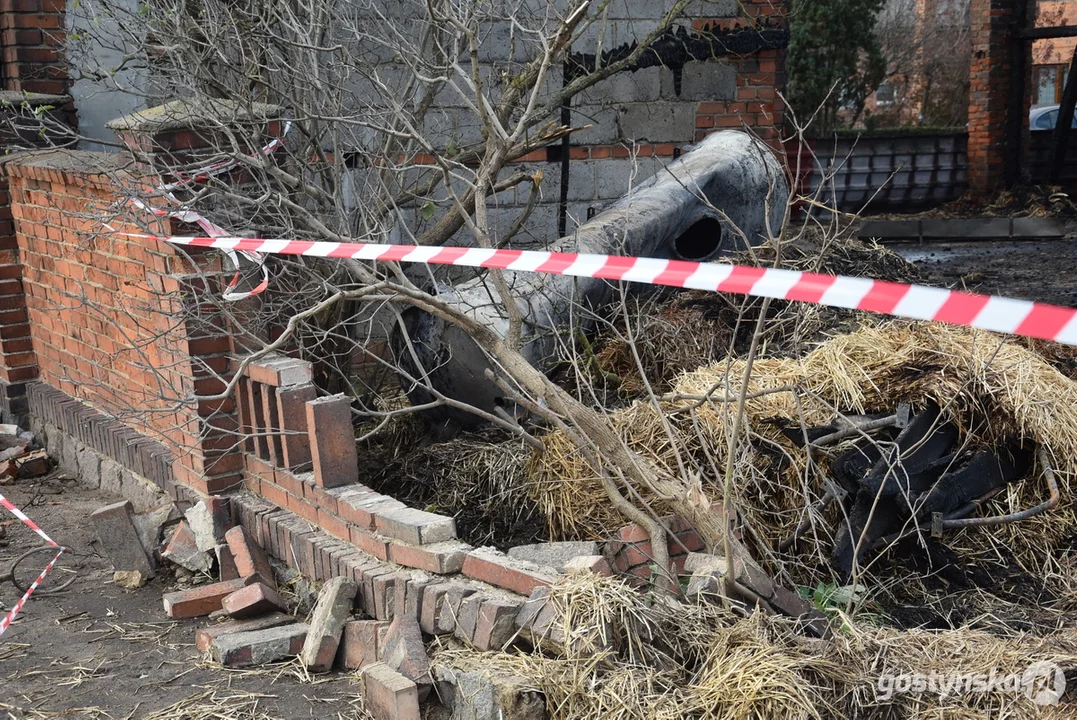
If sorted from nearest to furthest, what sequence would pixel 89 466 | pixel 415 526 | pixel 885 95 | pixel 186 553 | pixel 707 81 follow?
pixel 415 526, pixel 186 553, pixel 89 466, pixel 707 81, pixel 885 95

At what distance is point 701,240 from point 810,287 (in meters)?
4.56

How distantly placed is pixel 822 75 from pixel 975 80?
3.18 meters

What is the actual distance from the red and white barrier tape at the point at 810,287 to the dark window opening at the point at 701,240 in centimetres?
356

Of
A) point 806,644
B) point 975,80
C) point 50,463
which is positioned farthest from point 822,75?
point 806,644

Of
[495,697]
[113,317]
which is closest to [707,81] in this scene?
[113,317]

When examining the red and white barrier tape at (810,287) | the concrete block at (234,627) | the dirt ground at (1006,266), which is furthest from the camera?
the dirt ground at (1006,266)

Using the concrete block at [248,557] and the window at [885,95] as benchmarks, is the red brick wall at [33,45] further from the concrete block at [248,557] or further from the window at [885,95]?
the window at [885,95]

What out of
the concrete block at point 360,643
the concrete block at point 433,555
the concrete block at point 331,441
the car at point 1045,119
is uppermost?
the car at point 1045,119

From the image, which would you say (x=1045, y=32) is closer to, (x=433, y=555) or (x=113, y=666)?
(x=433, y=555)

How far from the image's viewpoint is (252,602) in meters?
3.76

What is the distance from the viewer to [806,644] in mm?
2938

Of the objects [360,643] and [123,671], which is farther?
[123,671]

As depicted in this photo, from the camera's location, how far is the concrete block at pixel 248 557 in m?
4.10

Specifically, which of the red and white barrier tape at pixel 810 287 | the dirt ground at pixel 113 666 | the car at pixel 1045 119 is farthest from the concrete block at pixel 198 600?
the car at pixel 1045 119
